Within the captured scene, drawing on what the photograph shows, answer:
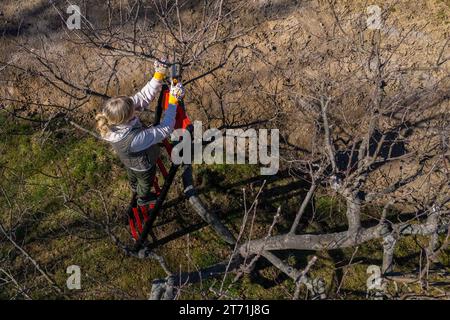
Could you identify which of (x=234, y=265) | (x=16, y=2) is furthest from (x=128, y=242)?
(x=16, y=2)

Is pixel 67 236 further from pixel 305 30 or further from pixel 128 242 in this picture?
pixel 305 30

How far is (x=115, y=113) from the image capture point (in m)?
3.22

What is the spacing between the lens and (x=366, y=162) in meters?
3.70

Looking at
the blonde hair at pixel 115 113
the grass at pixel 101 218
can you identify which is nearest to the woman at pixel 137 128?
the blonde hair at pixel 115 113

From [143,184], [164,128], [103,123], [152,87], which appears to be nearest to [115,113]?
[103,123]

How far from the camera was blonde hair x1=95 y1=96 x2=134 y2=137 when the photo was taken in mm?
3221

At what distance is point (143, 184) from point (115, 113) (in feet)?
2.74

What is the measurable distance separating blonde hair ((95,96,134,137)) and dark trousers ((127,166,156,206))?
1.86 feet

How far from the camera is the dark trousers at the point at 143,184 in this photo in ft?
12.3

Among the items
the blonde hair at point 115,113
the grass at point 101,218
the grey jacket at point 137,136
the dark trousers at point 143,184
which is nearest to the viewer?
the blonde hair at point 115,113

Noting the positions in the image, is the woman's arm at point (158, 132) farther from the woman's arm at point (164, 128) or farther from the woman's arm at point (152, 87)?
the woman's arm at point (152, 87)

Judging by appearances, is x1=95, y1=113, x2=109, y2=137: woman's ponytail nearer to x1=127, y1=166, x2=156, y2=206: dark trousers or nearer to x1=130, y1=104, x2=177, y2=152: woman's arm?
x1=130, y1=104, x2=177, y2=152: woman's arm

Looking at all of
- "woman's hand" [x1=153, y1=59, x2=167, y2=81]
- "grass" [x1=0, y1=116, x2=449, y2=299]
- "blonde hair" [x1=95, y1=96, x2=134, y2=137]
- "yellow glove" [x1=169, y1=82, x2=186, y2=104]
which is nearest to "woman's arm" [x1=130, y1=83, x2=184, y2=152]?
"yellow glove" [x1=169, y1=82, x2=186, y2=104]

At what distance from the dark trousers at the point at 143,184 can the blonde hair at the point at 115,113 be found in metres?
0.57
